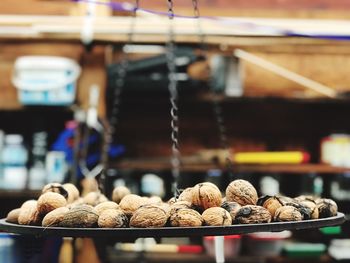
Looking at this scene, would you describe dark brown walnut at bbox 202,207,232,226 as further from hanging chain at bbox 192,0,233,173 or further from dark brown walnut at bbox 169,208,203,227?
hanging chain at bbox 192,0,233,173

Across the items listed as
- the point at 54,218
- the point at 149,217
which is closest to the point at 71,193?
the point at 54,218

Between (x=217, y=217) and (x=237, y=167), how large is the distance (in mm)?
2668

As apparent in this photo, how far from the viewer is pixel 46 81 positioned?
4.29 metres

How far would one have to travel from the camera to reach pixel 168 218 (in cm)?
158

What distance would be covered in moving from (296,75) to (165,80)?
106 cm

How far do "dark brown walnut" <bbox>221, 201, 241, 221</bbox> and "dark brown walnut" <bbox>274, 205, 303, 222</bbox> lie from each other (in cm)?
10

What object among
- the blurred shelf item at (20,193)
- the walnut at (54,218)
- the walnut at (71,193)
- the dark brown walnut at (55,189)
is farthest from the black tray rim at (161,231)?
the blurred shelf item at (20,193)

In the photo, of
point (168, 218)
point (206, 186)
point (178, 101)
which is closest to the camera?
point (168, 218)

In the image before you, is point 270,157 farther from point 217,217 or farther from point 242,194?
point 217,217

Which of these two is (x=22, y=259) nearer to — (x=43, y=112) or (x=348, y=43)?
(x=43, y=112)

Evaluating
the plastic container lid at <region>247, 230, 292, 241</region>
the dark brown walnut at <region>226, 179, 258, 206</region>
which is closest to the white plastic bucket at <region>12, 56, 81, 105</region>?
the plastic container lid at <region>247, 230, 292, 241</region>

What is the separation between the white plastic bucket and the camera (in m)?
4.27

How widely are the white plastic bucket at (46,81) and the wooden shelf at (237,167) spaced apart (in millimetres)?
576

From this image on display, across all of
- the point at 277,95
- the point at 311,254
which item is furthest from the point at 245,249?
the point at 277,95
